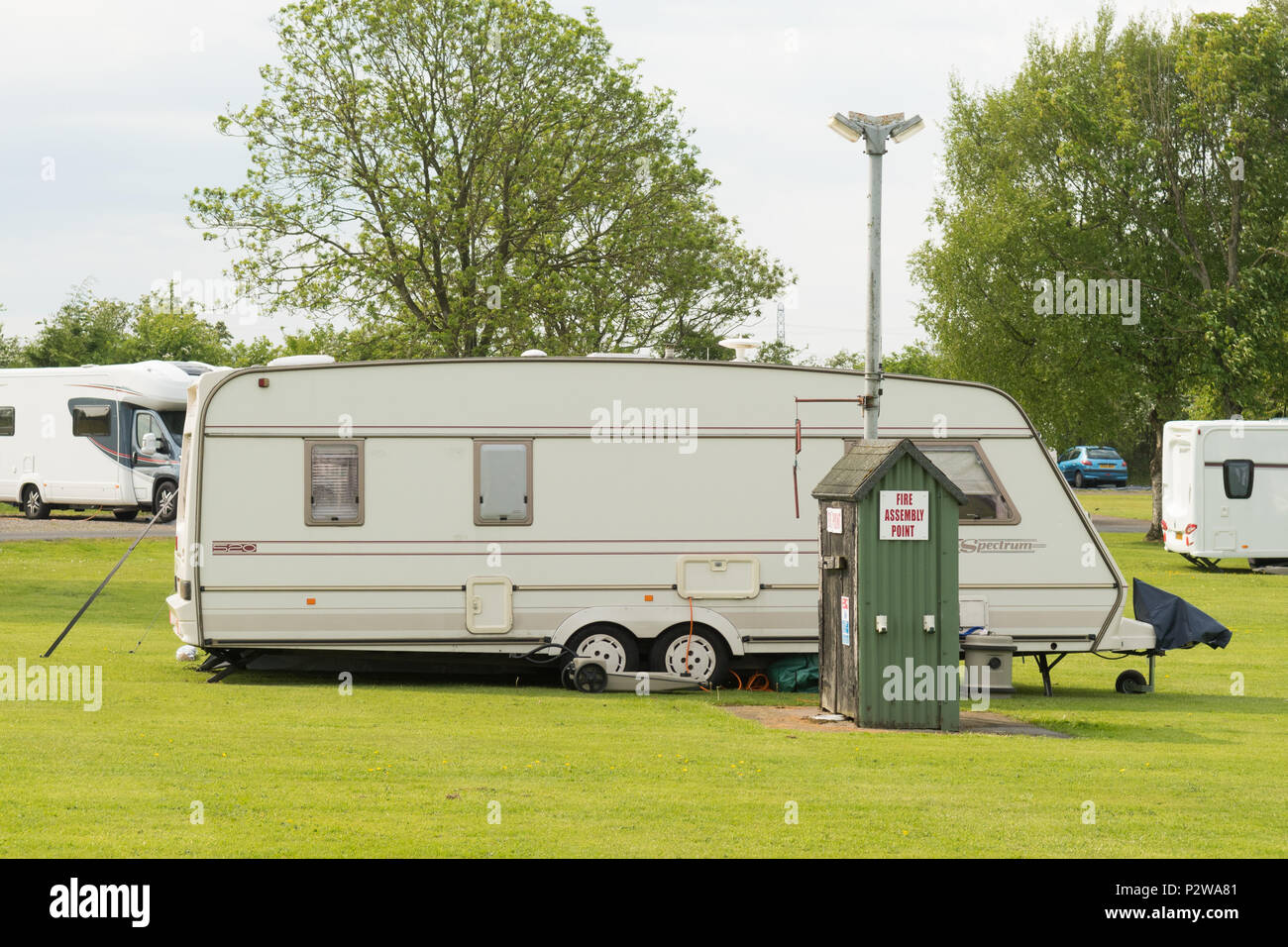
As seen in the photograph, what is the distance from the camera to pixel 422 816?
304 inches

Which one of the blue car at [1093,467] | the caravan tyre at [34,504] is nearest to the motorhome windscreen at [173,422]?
the caravan tyre at [34,504]

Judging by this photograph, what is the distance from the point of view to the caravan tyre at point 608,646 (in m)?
13.8

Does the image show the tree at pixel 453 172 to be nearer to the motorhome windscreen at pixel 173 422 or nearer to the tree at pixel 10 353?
the motorhome windscreen at pixel 173 422

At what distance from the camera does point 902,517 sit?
1159cm

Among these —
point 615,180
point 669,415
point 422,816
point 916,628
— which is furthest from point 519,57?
point 422,816

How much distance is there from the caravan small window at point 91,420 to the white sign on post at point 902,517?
1003 inches

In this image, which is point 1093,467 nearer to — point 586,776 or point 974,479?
point 974,479

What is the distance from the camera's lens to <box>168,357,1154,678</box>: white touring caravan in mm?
13664

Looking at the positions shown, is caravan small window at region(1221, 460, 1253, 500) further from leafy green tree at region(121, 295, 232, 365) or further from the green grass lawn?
leafy green tree at region(121, 295, 232, 365)

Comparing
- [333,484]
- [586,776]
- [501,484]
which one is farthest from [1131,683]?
[333,484]

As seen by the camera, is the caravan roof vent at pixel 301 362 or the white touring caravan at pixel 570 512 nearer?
the white touring caravan at pixel 570 512

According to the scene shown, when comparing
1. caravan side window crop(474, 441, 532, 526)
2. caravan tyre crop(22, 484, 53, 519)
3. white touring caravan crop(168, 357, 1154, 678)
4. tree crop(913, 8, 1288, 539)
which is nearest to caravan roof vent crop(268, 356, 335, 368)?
white touring caravan crop(168, 357, 1154, 678)

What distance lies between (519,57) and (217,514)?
22.7m

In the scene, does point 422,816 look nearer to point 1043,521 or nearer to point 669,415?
point 669,415
